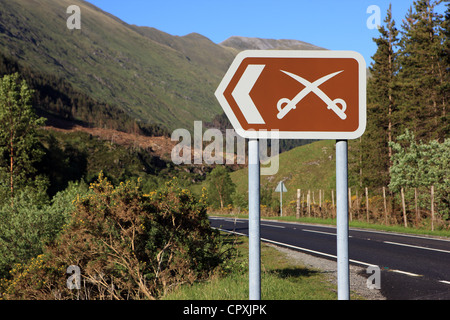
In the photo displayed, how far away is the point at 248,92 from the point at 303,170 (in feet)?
229

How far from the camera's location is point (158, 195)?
8234 millimetres

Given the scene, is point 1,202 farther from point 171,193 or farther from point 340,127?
point 340,127

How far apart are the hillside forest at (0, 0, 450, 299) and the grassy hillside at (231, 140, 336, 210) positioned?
63.3 feet

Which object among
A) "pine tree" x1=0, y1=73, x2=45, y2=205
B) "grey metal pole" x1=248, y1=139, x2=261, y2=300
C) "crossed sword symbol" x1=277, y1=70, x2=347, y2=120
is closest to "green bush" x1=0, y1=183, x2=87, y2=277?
"grey metal pole" x1=248, y1=139, x2=261, y2=300

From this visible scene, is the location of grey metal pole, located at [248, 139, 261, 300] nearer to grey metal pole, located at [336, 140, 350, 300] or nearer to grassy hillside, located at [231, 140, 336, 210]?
grey metal pole, located at [336, 140, 350, 300]

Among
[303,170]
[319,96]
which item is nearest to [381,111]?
[319,96]

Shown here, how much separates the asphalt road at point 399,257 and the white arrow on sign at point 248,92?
5277 mm

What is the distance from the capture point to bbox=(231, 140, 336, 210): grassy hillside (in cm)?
6356

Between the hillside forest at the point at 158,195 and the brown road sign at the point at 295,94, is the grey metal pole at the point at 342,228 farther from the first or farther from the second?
the hillside forest at the point at 158,195

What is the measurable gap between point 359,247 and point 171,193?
7751mm

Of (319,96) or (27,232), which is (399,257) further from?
(27,232)

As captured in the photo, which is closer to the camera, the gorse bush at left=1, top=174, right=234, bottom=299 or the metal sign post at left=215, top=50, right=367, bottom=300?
the metal sign post at left=215, top=50, right=367, bottom=300

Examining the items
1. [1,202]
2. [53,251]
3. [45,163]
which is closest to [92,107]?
[45,163]
